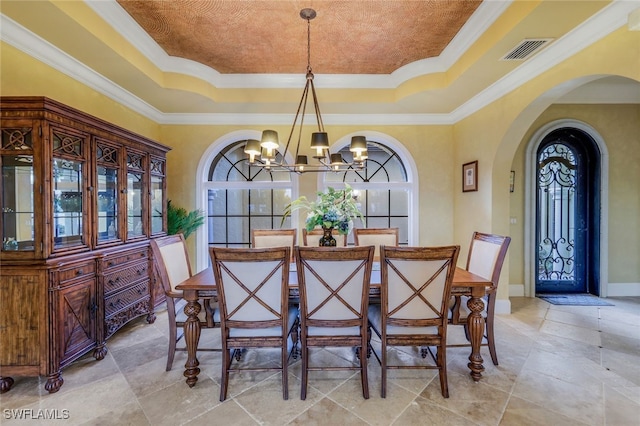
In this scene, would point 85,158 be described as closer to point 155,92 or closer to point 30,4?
point 30,4

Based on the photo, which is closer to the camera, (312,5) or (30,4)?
(30,4)

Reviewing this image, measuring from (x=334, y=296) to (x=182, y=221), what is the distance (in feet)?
9.54

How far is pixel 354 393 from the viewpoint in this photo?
6.58ft

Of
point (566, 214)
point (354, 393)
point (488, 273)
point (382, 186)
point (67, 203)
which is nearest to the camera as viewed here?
point (354, 393)

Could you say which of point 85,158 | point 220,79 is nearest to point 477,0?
point 220,79

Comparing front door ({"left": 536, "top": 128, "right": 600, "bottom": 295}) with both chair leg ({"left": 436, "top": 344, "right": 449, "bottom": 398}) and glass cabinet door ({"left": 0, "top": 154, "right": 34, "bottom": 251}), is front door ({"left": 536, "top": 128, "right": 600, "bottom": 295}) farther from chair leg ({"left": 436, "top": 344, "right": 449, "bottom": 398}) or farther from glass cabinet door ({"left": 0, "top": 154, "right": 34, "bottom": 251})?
glass cabinet door ({"left": 0, "top": 154, "right": 34, "bottom": 251})

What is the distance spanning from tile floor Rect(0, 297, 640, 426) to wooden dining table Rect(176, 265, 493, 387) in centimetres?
14

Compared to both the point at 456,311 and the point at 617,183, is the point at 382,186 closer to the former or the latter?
the point at 456,311

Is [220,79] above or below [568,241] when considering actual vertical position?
above

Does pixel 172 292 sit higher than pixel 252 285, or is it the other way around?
pixel 252 285

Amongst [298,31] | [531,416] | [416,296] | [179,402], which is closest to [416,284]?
[416,296]

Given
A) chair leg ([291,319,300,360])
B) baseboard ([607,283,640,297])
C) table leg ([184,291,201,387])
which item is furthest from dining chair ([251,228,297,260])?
baseboard ([607,283,640,297])

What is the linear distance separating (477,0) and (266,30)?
186cm

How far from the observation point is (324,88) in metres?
3.68
